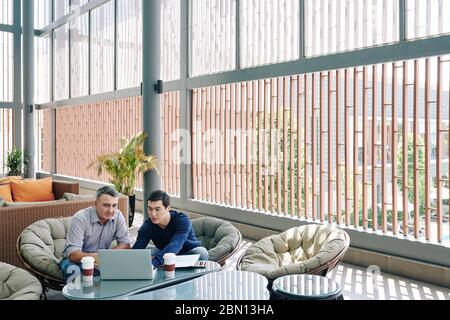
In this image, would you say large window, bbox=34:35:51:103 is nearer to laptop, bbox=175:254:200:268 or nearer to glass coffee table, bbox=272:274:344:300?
laptop, bbox=175:254:200:268

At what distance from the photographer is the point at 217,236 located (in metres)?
4.14

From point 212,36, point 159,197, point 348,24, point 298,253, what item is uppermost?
point 212,36

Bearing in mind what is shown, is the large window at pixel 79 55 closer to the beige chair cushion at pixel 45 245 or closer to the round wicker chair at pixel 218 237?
the beige chair cushion at pixel 45 245

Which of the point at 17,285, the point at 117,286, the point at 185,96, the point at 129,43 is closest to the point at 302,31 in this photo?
the point at 185,96

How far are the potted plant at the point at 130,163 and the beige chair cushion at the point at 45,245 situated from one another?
3025 millimetres

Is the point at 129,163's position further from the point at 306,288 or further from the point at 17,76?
the point at 17,76

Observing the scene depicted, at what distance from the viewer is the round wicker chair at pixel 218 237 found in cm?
376

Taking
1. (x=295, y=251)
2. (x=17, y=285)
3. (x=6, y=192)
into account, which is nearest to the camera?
(x=17, y=285)

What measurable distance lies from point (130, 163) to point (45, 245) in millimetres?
3623

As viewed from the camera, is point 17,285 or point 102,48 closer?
point 17,285

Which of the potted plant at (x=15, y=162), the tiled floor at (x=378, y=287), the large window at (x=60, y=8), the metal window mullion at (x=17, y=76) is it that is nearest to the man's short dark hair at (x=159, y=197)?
the tiled floor at (x=378, y=287)

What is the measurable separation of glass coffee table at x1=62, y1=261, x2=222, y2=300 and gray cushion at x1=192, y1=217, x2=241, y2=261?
0.75 m

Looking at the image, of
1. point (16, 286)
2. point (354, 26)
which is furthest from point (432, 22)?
point (16, 286)
